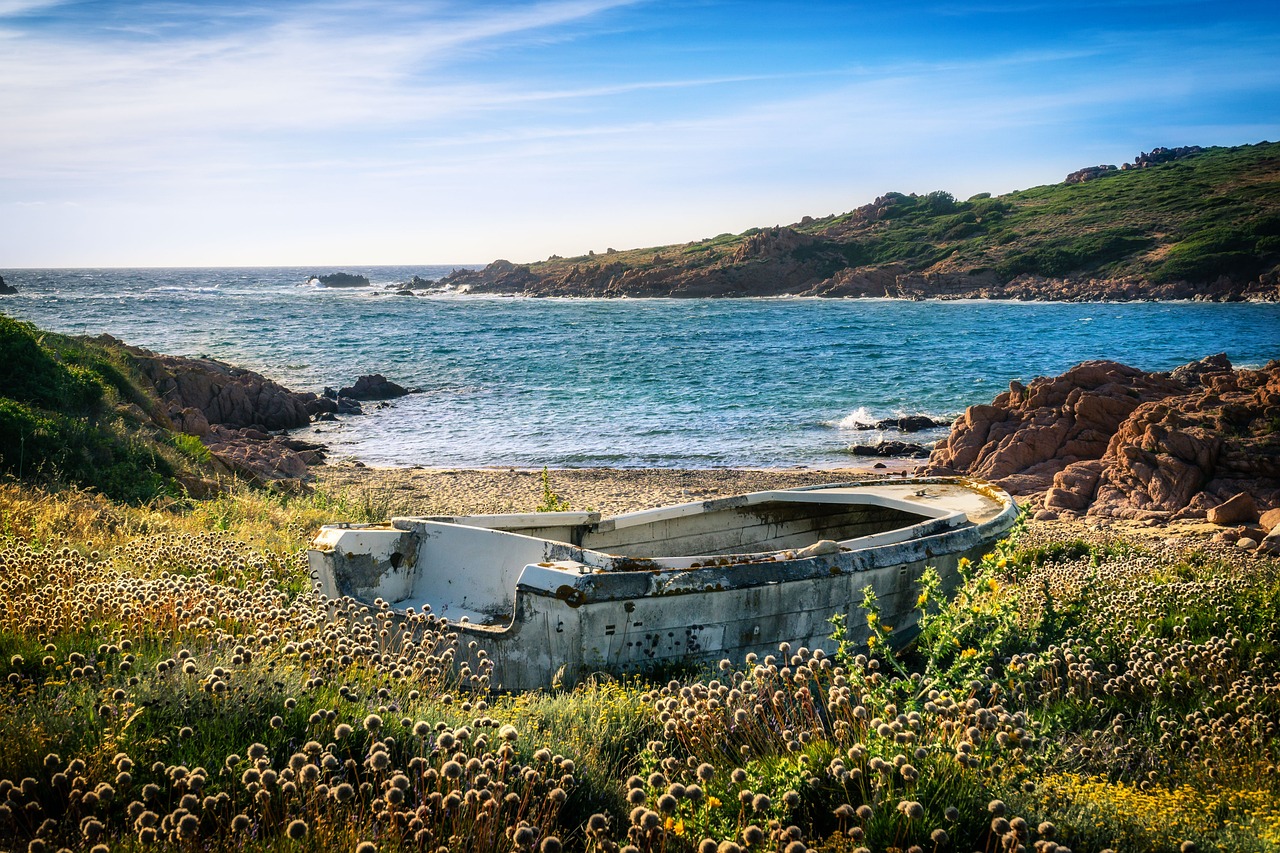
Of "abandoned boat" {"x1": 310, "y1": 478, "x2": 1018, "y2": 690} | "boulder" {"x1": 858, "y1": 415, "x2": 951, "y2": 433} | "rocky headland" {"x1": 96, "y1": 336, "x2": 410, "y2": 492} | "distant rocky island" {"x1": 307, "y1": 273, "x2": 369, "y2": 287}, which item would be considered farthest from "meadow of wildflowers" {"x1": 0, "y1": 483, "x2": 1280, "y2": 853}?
"distant rocky island" {"x1": 307, "y1": 273, "x2": 369, "y2": 287}

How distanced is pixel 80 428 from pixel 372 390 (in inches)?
842

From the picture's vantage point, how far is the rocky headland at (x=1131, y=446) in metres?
13.8

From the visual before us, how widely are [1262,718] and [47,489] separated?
11.5m

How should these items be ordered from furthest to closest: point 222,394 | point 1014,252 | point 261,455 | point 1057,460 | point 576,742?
point 1014,252 < point 222,394 < point 261,455 < point 1057,460 < point 576,742

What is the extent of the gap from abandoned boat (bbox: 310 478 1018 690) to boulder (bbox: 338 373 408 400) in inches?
1033

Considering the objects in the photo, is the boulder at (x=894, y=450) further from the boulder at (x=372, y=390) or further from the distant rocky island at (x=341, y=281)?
the distant rocky island at (x=341, y=281)

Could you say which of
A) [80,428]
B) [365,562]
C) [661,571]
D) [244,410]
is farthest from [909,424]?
[365,562]

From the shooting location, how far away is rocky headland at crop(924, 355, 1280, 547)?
13834 mm

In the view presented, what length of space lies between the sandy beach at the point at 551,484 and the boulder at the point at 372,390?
12198 mm

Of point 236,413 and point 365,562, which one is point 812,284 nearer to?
point 236,413

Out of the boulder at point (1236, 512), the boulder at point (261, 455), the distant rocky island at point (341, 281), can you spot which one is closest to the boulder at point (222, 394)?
the boulder at point (261, 455)

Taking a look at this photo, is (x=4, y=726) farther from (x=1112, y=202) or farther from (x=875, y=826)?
(x=1112, y=202)

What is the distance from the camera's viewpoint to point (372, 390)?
33.8 m

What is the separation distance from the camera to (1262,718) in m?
5.07
